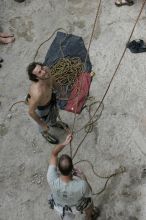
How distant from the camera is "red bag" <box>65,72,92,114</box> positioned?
700 centimetres

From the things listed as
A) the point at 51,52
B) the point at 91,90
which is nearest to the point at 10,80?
the point at 51,52

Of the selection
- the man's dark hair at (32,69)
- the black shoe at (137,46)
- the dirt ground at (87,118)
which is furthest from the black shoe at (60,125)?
the black shoe at (137,46)

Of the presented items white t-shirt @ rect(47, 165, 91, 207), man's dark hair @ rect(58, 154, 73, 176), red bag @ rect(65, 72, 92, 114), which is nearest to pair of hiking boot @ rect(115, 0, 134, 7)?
red bag @ rect(65, 72, 92, 114)

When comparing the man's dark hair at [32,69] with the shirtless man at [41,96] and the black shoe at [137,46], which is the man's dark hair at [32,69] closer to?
the shirtless man at [41,96]

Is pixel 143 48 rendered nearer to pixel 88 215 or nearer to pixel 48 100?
pixel 48 100

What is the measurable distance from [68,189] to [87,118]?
2226 millimetres

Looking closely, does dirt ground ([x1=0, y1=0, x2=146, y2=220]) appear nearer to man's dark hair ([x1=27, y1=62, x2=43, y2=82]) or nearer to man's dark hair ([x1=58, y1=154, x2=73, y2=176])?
man's dark hair ([x1=27, y1=62, x2=43, y2=82])

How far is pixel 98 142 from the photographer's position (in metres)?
6.66

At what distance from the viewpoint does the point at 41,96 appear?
5.74 meters

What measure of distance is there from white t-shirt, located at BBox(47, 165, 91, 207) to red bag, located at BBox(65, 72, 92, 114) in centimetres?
205

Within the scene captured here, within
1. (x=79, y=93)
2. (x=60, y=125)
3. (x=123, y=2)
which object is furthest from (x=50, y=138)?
(x=123, y=2)

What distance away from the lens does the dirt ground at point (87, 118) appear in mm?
6262

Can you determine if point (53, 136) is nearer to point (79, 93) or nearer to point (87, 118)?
point (87, 118)

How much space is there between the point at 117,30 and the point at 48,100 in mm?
2454
